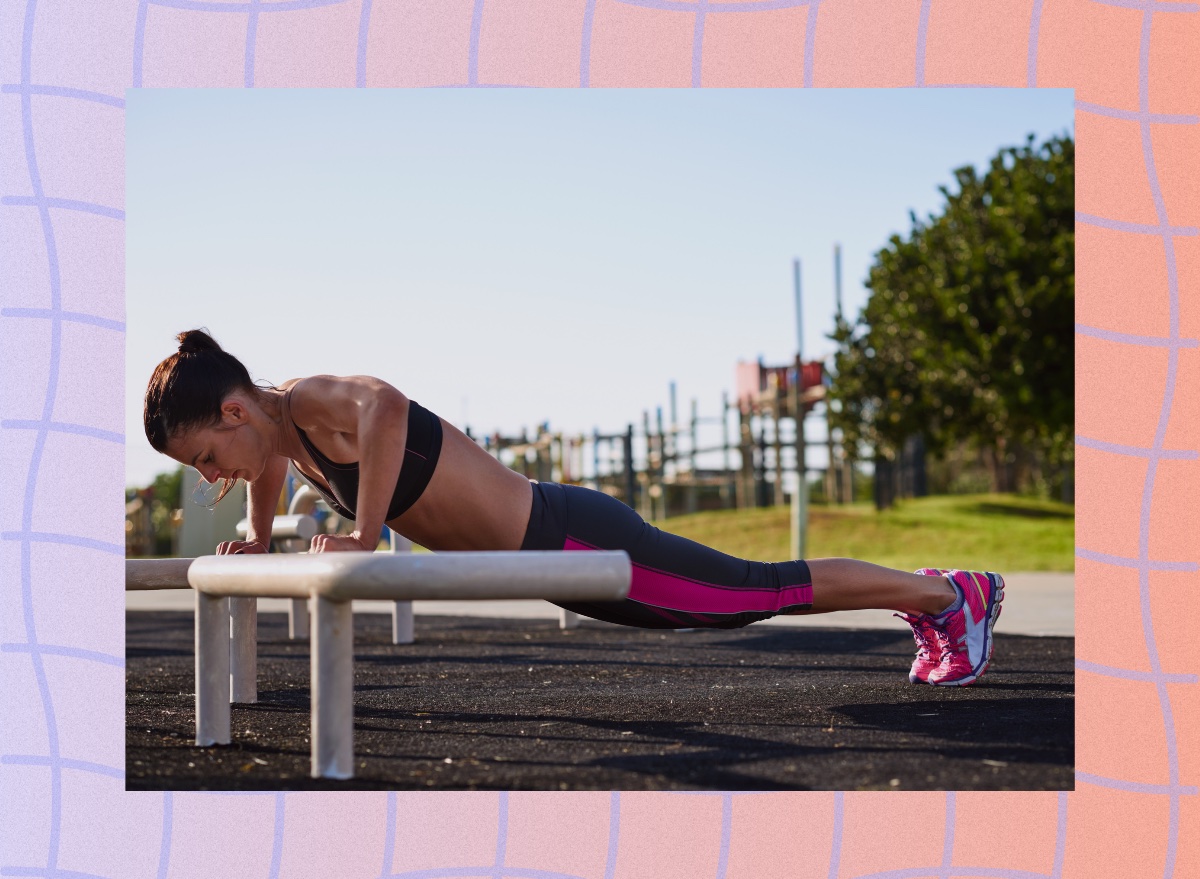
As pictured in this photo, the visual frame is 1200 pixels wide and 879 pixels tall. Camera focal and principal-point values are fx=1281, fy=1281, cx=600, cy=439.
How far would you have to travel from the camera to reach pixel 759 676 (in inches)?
166

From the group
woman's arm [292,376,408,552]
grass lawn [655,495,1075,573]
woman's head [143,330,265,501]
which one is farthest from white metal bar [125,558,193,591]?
grass lawn [655,495,1075,573]

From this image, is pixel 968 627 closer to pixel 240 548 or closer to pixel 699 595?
pixel 699 595

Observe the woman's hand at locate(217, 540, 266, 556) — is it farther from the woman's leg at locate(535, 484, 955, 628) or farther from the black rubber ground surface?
the woman's leg at locate(535, 484, 955, 628)

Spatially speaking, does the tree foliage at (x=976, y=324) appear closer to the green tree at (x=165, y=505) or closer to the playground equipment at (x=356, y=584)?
the green tree at (x=165, y=505)

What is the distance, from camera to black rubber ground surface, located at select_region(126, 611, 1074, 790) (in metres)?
2.37

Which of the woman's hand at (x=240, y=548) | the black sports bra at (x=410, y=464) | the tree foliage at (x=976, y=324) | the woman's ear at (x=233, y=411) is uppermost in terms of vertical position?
the tree foliage at (x=976, y=324)

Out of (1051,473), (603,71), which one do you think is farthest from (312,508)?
(1051,473)

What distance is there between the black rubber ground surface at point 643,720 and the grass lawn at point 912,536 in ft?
22.7

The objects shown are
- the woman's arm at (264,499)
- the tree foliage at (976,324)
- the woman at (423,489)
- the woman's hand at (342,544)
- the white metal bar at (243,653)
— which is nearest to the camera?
the woman's hand at (342,544)

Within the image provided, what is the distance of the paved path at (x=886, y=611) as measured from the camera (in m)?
6.26


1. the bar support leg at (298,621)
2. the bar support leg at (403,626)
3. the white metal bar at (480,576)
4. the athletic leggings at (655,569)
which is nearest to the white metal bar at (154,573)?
the athletic leggings at (655,569)

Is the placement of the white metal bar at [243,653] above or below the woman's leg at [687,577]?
below

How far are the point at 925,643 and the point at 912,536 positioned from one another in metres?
9.89

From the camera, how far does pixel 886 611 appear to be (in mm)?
7621
